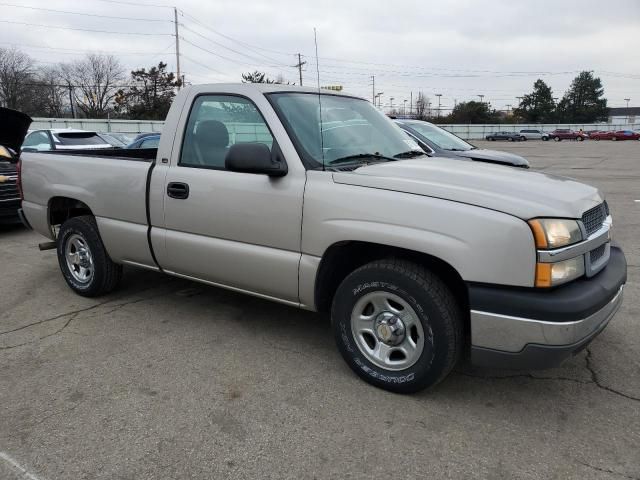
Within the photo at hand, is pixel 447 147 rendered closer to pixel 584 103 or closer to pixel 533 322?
pixel 533 322

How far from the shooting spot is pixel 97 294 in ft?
16.1

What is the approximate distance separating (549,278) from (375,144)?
5.60ft

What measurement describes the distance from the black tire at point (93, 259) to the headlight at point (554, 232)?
365cm

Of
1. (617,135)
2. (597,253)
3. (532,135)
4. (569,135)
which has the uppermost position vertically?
(532,135)

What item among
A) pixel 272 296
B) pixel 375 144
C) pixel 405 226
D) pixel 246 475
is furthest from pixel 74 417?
pixel 375 144

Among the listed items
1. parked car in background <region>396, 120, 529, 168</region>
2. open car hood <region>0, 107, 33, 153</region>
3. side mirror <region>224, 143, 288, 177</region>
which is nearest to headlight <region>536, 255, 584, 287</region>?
side mirror <region>224, 143, 288, 177</region>

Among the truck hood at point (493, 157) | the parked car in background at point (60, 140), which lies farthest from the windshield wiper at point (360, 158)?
the parked car in background at point (60, 140)

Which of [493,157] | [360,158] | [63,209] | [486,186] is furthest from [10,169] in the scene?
[486,186]

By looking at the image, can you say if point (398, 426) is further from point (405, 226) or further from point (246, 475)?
point (405, 226)

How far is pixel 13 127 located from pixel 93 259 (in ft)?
14.9

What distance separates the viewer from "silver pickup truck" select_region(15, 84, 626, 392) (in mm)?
2648

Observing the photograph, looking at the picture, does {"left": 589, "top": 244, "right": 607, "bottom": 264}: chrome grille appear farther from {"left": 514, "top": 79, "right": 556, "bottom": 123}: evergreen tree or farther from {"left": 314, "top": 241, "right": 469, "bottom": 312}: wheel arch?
{"left": 514, "top": 79, "right": 556, "bottom": 123}: evergreen tree

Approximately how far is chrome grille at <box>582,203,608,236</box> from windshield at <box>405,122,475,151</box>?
17.4 feet

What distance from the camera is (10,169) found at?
27.1 feet
